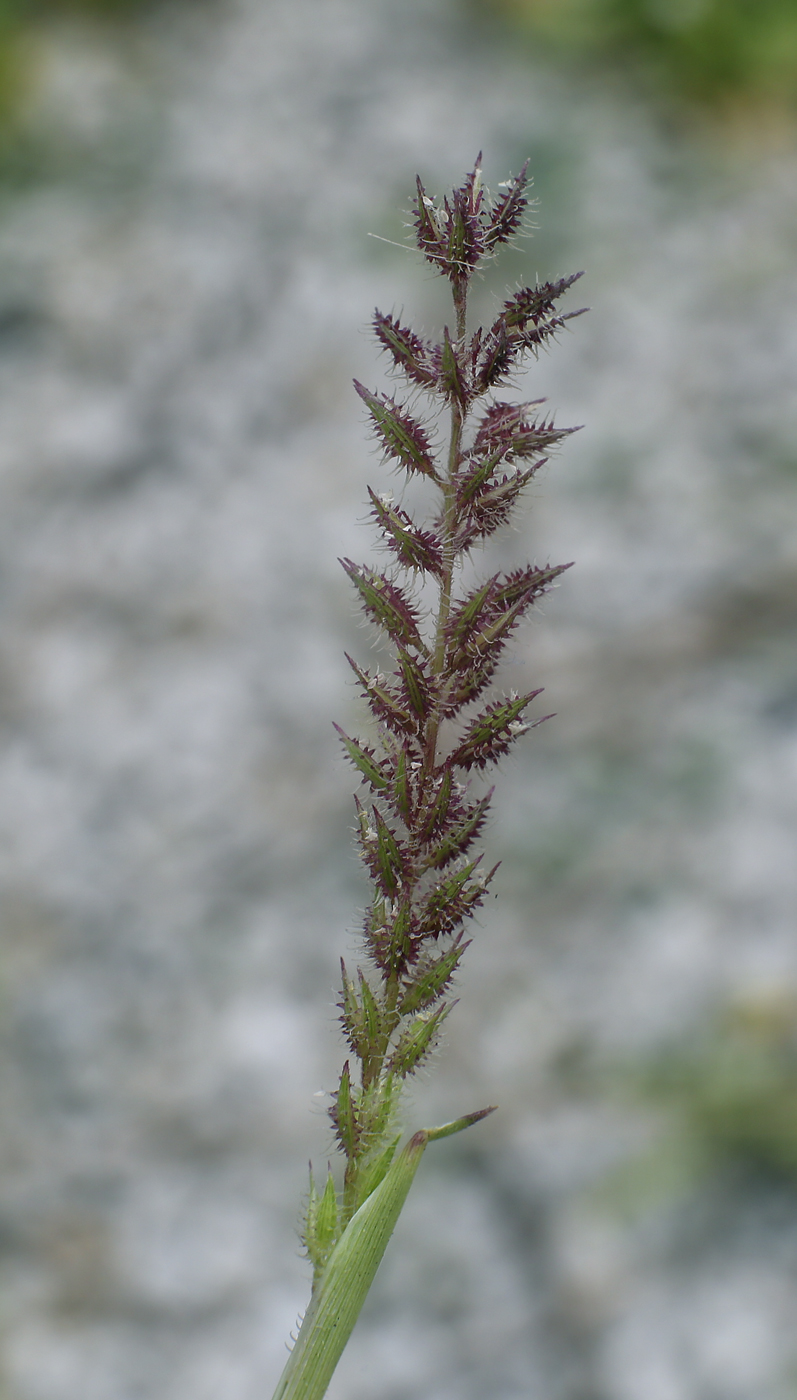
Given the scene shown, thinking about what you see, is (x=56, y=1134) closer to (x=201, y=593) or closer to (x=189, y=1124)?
(x=189, y=1124)

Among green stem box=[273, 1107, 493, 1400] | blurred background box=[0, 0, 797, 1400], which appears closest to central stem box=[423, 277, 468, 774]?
green stem box=[273, 1107, 493, 1400]

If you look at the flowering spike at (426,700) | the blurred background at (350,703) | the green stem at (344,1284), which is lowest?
the green stem at (344,1284)

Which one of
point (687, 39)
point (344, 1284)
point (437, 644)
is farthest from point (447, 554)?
point (687, 39)

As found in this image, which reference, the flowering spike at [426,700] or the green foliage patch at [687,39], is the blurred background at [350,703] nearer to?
the green foliage patch at [687,39]

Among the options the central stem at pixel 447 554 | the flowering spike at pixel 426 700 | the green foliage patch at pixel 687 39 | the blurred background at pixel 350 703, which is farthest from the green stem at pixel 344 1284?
the green foliage patch at pixel 687 39

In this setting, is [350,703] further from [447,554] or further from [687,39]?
[447,554]
